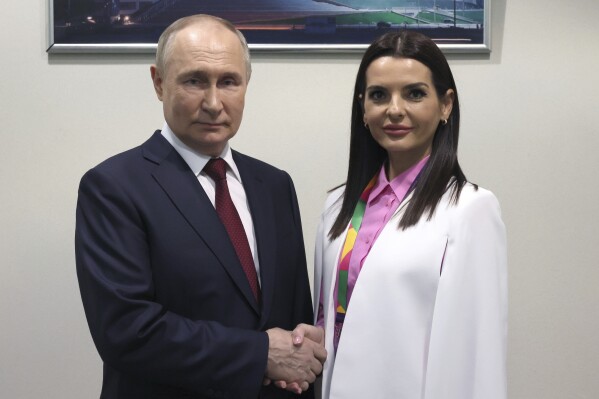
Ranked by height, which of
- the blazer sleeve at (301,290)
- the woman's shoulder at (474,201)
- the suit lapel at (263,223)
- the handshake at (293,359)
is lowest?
the handshake at (293,359)

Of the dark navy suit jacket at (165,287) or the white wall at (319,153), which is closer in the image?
the dark navy suit jacket at (165,287)

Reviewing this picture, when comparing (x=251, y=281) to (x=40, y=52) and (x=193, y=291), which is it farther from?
(x=40, y=52)

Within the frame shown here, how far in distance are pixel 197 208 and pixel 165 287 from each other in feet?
0.61

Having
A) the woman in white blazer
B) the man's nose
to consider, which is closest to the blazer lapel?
the man's nose

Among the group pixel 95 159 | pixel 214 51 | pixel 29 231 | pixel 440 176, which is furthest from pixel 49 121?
pixel 440 176

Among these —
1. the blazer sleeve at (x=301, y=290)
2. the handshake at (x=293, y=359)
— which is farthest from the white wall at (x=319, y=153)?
the handshake at (x=293, y=359)

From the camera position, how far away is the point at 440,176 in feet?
6.25

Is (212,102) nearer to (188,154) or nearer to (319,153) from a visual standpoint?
(188,154)

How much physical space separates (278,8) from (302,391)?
126cm

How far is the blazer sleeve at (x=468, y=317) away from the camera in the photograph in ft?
5.81

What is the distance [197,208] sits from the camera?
1824 millimetres

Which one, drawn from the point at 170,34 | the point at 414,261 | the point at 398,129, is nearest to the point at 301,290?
the point at 414,261

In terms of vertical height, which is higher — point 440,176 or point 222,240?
point 440,176

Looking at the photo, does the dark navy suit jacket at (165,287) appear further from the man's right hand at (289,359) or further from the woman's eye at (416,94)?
the woman's eye at (416,94)
